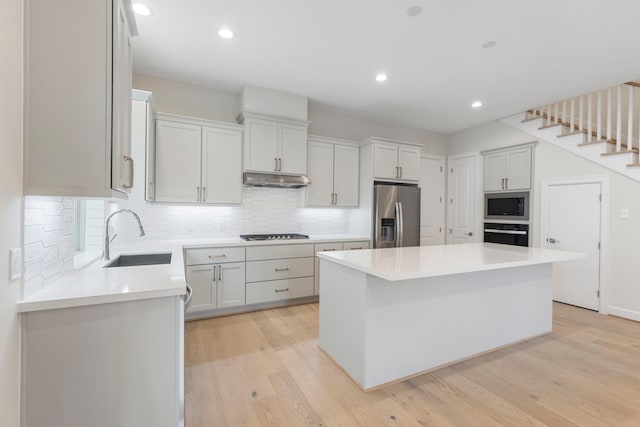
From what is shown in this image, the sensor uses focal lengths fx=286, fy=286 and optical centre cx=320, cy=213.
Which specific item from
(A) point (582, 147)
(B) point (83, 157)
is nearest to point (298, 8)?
(B) point (83, 157)

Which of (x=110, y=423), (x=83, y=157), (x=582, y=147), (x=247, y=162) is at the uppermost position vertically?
(x=582, y=147)

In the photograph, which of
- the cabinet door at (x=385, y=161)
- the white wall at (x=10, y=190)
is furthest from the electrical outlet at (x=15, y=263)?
the cabinet door at (x=385, y=161)

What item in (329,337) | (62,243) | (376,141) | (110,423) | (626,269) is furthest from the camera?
(376,141)

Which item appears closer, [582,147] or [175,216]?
[175,216]

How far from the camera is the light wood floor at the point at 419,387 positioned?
1763mm

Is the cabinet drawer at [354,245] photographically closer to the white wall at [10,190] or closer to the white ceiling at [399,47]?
the white ceiling at [399,47]

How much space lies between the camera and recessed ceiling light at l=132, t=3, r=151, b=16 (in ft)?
7.29

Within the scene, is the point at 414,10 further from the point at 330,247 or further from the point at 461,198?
the point at 461,198

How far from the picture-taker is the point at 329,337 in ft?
8.04

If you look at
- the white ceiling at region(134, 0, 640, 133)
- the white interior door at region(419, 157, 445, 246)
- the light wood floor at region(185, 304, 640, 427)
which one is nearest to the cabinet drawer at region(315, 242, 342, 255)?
the light wood floor at region(185, 304, 640, 427)

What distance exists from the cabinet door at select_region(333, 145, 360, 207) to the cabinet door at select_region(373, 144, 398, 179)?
0.32 meters

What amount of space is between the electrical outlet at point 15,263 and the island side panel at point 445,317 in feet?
5.84

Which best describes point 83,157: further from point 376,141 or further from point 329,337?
point 376,141

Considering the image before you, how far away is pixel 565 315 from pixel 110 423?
15.3 ft
